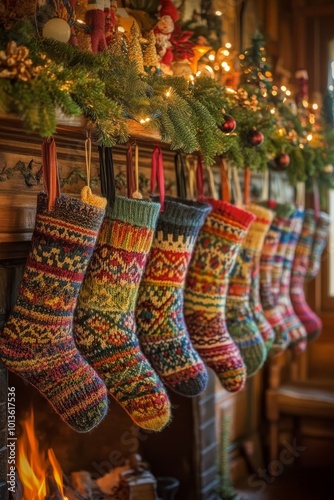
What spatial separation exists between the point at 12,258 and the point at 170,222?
1.35ft

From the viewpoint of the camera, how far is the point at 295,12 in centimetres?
363

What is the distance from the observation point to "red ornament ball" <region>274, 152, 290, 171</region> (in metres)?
2.50

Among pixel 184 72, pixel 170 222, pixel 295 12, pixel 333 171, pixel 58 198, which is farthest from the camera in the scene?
pixel 295 12

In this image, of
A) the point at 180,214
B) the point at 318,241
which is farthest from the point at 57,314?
the point at 318,241

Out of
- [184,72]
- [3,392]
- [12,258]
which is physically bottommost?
[3,392]

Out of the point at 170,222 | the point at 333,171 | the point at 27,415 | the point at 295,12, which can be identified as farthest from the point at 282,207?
the point at 295,12

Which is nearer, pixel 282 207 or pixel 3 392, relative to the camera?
pixel 3 392

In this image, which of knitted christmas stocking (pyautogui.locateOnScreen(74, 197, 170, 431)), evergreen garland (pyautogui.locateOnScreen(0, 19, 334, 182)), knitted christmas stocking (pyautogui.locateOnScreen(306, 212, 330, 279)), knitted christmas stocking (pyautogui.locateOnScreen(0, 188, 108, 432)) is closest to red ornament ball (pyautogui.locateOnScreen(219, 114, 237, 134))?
evergreen garland (pyautogui.locateOnScreen(0, 19, 334, 182))

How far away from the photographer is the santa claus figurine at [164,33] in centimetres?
209

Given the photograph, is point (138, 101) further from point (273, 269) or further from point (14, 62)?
point (273, 269)

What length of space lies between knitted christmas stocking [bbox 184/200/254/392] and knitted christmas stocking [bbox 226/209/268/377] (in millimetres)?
156

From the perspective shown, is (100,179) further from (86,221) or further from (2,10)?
(2,10)

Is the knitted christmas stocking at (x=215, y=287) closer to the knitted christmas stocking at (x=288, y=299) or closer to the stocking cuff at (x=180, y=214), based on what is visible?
the stocking cuff at (x=180, y=214)

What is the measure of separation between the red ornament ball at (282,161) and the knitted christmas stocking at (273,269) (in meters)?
0.12
